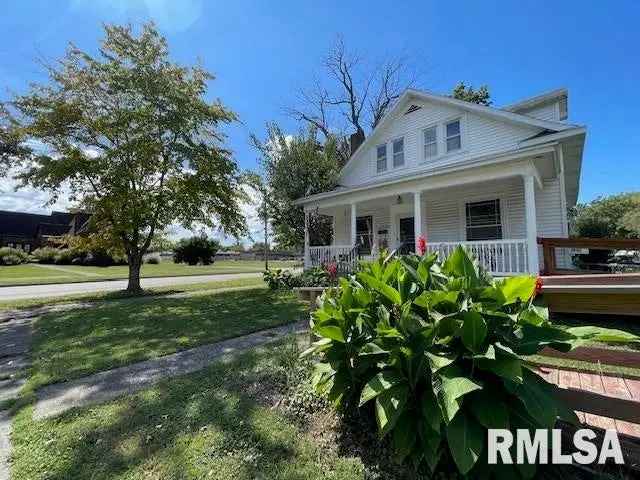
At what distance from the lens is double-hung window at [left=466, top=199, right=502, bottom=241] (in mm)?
11477

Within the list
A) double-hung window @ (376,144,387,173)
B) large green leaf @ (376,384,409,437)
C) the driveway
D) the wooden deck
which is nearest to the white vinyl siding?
double-hung window @ (376,144,387,173)

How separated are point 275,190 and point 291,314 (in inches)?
447

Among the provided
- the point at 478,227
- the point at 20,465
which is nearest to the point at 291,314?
the point at 20,465

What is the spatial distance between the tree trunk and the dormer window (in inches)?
524

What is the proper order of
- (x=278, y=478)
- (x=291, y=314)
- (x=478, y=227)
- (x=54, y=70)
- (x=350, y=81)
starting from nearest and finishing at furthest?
(x=278, y=478)
(x=291, y=314)
(x=478, y=227)
(x=54, y=70)
(x=350, y=81)

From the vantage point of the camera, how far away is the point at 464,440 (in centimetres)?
182

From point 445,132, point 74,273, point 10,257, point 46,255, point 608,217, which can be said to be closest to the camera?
point 445,132

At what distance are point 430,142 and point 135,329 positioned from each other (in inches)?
462

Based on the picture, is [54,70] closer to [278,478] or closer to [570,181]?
[278,478]

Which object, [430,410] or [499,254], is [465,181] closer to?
[499,254]

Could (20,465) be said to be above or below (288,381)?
below

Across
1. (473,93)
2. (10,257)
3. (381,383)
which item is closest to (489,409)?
(381,383)

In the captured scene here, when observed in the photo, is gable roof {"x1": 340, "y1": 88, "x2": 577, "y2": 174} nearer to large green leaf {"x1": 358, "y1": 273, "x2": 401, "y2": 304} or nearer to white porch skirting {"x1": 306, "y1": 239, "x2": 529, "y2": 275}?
white porch skirting {"x1": 306, "y1": 239, "x2": 529, "y2": 275}

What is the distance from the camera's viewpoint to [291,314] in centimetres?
779
